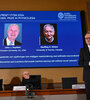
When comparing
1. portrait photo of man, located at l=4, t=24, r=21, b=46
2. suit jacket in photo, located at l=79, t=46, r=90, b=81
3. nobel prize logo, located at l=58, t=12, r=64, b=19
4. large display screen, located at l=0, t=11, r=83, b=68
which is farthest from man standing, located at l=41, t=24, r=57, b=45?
suit jacket in photo, located at l=79, t=46, r=90, b=81

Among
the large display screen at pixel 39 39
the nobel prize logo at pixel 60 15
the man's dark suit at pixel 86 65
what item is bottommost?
the man's dark suit at pixel 86 65

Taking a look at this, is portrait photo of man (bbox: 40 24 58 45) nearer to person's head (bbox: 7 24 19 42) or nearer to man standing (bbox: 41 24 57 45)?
man standing (bbox: 41 24 57 45)

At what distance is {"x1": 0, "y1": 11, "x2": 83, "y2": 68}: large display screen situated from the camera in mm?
5176

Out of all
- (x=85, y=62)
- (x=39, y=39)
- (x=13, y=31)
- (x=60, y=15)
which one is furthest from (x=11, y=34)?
(x=85, y=62)

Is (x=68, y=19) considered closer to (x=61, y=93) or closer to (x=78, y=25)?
(x=78, y=25)

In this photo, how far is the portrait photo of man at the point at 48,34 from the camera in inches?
210

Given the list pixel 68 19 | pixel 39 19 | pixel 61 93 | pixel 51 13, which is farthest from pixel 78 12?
pixel 61 93

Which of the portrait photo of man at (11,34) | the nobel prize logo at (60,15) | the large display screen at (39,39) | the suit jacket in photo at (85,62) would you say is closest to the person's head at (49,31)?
the large display screen at (39,39)

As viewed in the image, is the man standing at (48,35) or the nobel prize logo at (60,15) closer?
the man standing at (48,35)

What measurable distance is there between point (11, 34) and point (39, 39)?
86 cm

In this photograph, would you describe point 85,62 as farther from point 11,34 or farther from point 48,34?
point 11,34

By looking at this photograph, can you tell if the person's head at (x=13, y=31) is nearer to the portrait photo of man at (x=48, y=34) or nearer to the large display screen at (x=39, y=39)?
the large display screen at (x=39, y=39)

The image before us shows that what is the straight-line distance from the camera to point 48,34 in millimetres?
5418

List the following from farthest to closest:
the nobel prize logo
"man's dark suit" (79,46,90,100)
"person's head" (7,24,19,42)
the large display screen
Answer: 1. the nobel prize logo
2. "person's head" (7,24,19,42)
3. the large display screen
4. "man's dark suit" (79,46,90,100)
